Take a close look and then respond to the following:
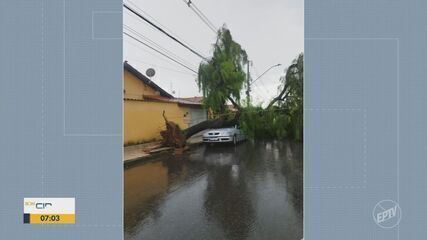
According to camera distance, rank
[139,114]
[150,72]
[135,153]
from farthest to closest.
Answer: [150,72] < [139,114] < [135,153]

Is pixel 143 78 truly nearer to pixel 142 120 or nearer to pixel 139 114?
pixel 139 114

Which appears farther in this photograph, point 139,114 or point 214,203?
point 139,114

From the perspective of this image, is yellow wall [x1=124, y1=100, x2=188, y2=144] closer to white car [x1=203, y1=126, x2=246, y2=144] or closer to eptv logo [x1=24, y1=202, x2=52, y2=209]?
white car [x1=203, y1=126, x2=246, y2=144]

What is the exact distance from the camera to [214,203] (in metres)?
4.09

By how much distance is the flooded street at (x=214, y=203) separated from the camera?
9.90 feet

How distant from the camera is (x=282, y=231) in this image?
2957mm

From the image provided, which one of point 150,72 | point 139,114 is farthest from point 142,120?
point 150,72

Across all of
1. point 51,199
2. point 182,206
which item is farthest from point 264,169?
point 51,199

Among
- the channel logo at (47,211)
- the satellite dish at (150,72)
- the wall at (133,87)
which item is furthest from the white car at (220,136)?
the channel logo at (47,211)

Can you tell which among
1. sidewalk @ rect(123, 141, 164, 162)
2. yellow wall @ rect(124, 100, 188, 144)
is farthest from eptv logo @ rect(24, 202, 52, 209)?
yellow wall @ rect(124, 100, 188, 144)

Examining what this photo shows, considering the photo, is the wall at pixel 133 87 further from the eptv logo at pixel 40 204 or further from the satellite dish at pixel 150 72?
the eptv logo at pixel 40 204

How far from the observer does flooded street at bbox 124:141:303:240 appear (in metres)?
3.02
